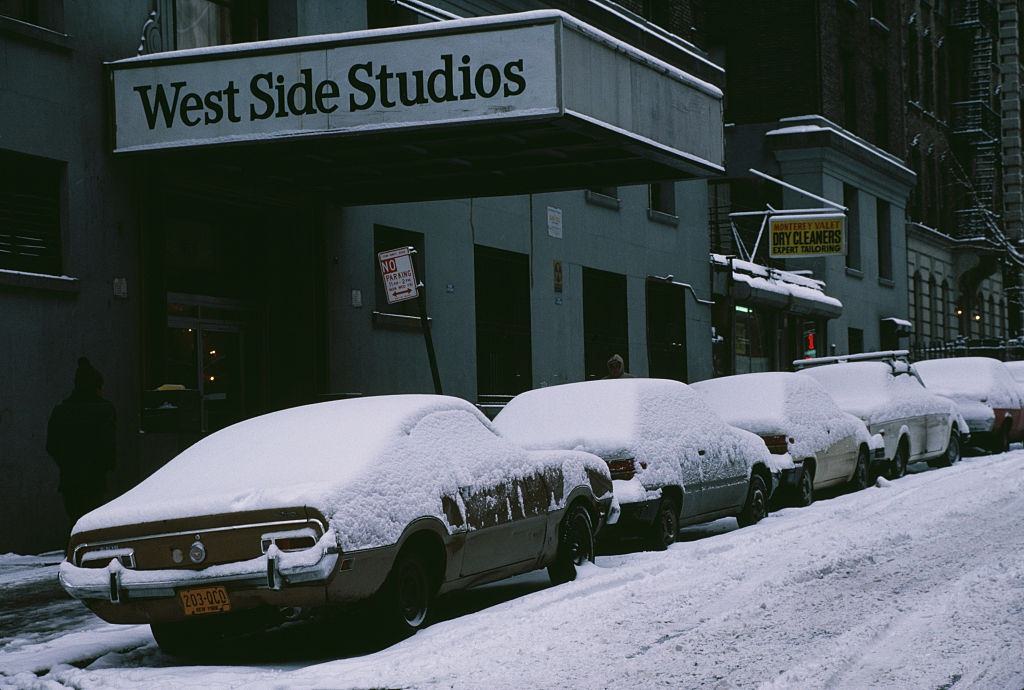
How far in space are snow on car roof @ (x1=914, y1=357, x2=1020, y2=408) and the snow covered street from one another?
13.0m

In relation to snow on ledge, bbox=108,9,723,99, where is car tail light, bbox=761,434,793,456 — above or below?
below

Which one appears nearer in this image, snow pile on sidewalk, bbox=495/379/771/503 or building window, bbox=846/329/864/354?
snow pile on sidewalk, bbox=495/379/771/503

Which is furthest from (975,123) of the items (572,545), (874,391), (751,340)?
(572,545)

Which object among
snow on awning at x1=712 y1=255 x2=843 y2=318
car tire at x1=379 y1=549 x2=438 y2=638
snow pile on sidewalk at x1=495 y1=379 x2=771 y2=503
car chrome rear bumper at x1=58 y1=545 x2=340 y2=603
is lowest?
car tire at x1=379 y1=549 x2=438 y2=638

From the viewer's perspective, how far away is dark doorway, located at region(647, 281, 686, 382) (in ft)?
94.6

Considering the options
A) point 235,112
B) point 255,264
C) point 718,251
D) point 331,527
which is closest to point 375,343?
point 255,264

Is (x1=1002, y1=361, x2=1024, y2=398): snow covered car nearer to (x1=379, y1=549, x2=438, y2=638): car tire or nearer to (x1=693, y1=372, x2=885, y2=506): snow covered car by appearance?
(x1=693, y1=372, x2=885, y2=506): snow covered car

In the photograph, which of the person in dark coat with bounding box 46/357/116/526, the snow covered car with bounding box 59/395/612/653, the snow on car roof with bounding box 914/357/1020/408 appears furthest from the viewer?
the snow on car roof with bounding box 914/357/1020/408

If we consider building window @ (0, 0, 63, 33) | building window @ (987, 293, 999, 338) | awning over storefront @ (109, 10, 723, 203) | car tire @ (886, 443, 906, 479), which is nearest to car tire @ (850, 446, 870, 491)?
car tire @ (886, 443, 906, 479)

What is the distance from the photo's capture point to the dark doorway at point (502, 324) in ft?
75.8

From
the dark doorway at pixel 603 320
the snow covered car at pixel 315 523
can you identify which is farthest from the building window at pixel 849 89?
the snow covered car at pixel 315 523

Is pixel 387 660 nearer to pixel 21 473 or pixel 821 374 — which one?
pixel 21 473

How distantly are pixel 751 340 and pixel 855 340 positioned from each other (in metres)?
7.59

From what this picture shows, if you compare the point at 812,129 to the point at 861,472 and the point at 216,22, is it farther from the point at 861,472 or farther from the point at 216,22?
the point at 216,22
